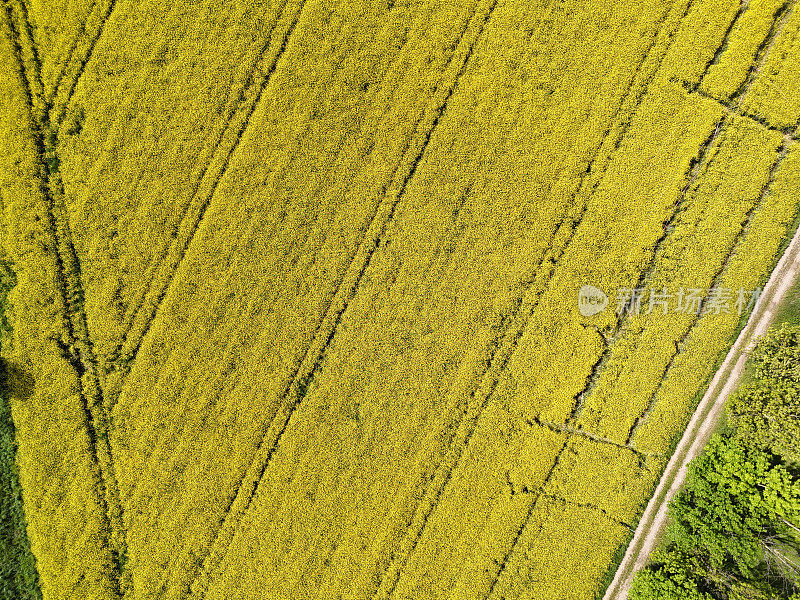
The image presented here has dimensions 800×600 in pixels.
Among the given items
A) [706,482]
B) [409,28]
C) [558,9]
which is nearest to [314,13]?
[409,28]

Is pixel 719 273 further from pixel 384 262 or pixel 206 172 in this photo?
pixel 206 172

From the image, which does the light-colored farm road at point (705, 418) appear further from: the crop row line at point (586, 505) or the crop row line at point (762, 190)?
the crop row line at point (762, 190)

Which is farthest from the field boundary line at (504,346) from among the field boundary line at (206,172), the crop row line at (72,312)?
the field boundary line at (206,172)

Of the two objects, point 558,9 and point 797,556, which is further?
point 558,9

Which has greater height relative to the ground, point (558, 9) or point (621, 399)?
point (558, 9)

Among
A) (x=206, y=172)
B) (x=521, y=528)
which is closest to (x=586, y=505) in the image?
(x=521, y=528)

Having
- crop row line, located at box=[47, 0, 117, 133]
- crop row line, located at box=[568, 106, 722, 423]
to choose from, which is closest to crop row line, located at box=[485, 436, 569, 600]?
crop row line, located at box=[568, 106, 722, 423]

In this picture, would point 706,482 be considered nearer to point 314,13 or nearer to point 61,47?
point 314,13
